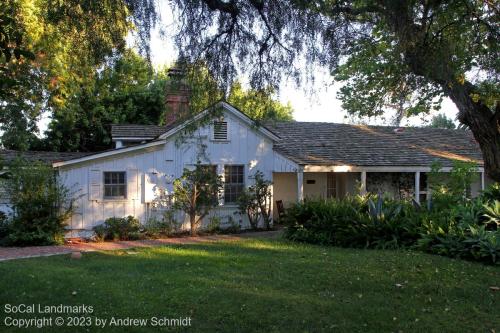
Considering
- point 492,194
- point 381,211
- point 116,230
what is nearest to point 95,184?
point 116,230

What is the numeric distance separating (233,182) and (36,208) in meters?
6.69

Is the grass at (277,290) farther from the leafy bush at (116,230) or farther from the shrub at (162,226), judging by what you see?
the shrub at (162,226)

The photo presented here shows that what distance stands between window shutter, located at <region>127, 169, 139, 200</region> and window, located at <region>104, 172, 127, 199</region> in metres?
0.14

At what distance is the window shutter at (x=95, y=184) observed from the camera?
51.0 feet

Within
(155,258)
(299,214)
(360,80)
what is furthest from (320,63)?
(360,80)

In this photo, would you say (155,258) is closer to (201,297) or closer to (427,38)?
(201,297)

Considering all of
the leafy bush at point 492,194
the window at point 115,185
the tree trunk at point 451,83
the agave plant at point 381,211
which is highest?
the tree trunk at point 451,83

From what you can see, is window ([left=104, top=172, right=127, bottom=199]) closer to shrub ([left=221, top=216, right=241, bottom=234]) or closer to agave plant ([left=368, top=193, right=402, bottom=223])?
shrub ([left=221, top=216, right=241, bottom=234])

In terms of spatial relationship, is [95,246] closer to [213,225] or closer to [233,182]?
[213,225]

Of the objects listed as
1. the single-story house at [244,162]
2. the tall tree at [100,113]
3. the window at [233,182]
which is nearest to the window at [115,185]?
the single-story house at [244,162]

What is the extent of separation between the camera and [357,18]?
6.47m

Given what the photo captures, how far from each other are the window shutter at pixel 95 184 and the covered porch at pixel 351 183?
282 inches

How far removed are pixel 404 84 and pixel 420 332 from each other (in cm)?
454

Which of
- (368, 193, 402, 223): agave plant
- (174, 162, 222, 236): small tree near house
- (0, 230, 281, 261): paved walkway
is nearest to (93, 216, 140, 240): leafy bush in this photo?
(0, 230, 281, 261): paved walkway
